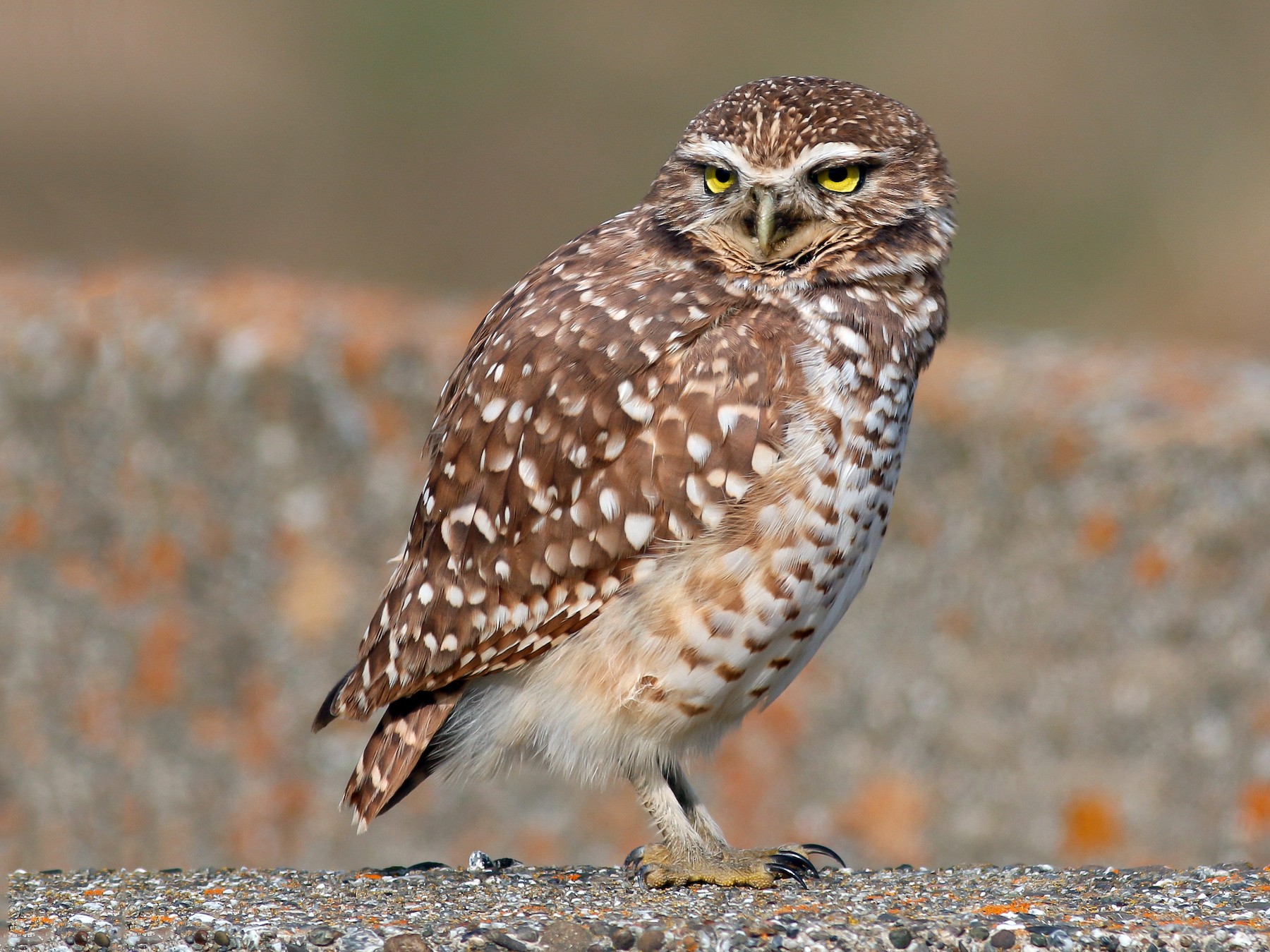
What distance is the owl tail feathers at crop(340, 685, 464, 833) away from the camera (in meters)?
3.83

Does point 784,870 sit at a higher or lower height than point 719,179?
lower

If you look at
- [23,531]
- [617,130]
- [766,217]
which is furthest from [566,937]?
[617,130]

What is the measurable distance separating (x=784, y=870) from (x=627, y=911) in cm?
78

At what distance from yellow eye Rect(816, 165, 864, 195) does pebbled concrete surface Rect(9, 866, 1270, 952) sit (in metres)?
Answer: 1.72

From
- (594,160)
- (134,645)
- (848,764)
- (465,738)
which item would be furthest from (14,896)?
(594,160)

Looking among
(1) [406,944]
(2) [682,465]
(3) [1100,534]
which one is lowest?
(1) [406,944]

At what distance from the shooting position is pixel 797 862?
3.81 metres

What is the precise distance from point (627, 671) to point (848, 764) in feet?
9.11

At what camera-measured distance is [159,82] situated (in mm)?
17781

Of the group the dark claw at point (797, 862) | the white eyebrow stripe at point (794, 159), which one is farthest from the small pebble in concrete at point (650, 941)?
the white eyebrow stripe at point (794, 159)

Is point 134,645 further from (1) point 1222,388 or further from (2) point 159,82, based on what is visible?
(2) point 159,82

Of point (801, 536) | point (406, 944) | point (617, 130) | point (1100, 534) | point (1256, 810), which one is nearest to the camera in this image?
point (406, 944)

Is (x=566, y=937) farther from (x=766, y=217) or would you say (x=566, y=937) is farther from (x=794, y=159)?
(x=794, y=159)

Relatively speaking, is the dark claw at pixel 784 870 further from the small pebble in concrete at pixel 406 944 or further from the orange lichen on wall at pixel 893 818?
the orange lichen on wall at pixel 893 818
